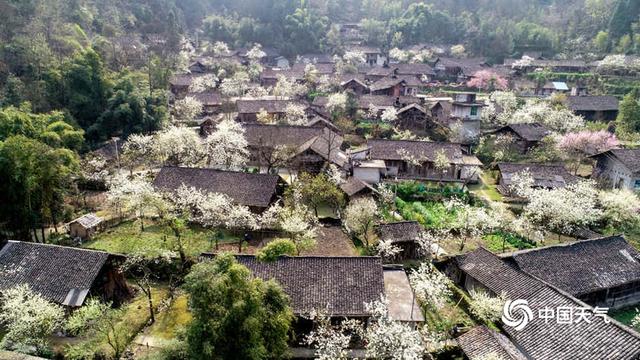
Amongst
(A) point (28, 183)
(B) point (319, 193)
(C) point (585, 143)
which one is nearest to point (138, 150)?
(A) point (28, 183)

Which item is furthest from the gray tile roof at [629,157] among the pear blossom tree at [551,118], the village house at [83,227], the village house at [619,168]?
the village house at [83,227]

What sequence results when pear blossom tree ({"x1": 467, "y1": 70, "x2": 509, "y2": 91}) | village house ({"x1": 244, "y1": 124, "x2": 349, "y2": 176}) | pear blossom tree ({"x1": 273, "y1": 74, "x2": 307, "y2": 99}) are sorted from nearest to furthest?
1. village house ({"x1": 244, "y1": 124, "x2": 349, "y2": 176})
2. pear blossom tree ({"x1": 273, "y1": 74, "x2": 307, "y2": 99})
3. pear blossom tree ({"x1": 467, "y1": 70, "x2": 509, "y2": 91})

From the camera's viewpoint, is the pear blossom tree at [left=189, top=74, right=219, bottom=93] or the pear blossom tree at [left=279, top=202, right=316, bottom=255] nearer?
the pear blossom tree at [left=279, top=202, right=316, bottom=255]

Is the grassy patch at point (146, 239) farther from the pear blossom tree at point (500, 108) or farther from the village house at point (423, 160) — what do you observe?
the pear blossom tree at point (500, 108)

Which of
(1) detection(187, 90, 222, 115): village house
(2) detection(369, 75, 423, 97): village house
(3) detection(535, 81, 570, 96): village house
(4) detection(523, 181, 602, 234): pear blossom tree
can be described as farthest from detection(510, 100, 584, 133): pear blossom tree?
(1) detection(187, 90, 222, 115): village house

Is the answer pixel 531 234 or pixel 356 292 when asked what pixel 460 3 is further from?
pixel 356 292

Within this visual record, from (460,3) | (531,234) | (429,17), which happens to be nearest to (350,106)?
(531,234)

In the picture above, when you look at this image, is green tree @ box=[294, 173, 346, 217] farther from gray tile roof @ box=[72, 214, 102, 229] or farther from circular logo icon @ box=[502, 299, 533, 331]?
circular logo icon @ box=[502, 299, 533, 331]
